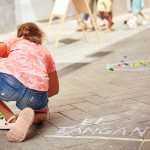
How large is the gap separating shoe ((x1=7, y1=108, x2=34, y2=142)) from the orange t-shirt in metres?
0.30

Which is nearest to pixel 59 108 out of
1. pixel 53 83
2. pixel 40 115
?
pixel 53 83

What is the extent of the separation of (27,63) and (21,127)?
2.20 feet

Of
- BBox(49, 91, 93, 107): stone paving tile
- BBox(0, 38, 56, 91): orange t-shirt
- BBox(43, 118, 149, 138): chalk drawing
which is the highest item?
BBox(0, 38, 56, 91): orange t-shirt

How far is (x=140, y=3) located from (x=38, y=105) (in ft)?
32.3

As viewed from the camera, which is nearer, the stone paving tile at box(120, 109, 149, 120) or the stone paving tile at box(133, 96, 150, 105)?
the stone paving tile at box(120, 109, 149, 120)

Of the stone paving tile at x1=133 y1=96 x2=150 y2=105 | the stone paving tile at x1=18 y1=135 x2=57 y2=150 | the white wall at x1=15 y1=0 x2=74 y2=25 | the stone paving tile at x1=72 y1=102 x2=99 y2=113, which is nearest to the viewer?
the stone paving tile at x1=18 y1=135 x2=57 y2=150

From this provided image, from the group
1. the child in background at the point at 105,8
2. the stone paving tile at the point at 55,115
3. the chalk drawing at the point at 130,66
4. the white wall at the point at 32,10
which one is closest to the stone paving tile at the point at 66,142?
the stone paving tile at the point at 55,115

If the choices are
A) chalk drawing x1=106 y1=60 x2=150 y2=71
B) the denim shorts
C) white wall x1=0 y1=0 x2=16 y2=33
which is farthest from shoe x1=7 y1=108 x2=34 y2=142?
white wall x1=0 y1=0 x2=16 y2=33

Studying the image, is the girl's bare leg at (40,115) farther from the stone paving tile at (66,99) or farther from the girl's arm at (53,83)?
the stone paving tile at (66,99)

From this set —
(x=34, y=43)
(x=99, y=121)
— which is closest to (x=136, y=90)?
(x=99, y=121)

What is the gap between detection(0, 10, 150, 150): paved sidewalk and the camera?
382cm

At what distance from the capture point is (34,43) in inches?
170

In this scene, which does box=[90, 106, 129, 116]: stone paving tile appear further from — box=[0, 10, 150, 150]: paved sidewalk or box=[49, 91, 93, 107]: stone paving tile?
box=[49, 91, 93, 107]: stone paving tile

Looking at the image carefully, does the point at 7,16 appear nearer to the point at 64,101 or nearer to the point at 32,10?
the point at 32,10
